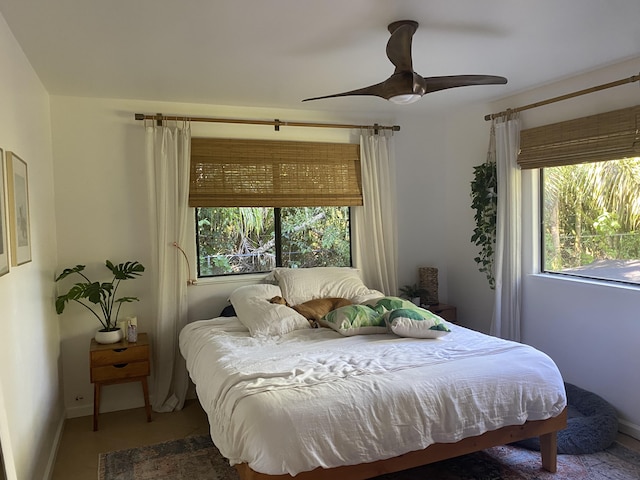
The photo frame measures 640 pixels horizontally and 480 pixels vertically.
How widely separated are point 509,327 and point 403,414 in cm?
208

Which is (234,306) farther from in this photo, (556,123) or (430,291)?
(556,123)

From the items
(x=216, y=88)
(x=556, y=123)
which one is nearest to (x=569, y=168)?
(x=556, y=123)

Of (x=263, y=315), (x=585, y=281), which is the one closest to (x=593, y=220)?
(x=585, y=281)

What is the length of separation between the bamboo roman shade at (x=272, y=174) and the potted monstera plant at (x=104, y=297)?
75 cm

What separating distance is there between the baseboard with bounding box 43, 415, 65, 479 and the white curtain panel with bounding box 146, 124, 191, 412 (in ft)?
2.13

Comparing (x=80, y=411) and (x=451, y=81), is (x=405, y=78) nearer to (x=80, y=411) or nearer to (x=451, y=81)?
(x=451, y=81)

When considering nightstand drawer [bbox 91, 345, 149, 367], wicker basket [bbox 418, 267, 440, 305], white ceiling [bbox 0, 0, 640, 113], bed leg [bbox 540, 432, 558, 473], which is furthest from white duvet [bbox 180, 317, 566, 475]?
white ceiling [bbox 0, 0, 640, 113]

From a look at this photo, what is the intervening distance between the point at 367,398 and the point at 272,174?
2413 mm

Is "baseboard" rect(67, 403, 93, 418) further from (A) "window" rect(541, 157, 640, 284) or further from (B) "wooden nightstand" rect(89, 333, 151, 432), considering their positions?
(A) "window" rect(541, 157, 640, 284)

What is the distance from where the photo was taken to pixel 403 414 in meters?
2.21

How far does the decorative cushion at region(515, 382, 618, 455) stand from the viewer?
9.51 feet

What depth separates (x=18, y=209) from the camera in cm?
242

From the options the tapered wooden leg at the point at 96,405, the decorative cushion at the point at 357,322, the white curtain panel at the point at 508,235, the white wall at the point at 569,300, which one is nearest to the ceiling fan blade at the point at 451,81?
the white wall at the point at 569,300

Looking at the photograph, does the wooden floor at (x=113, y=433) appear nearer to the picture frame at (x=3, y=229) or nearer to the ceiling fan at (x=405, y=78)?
the picture frame at (x=3, y=229)
